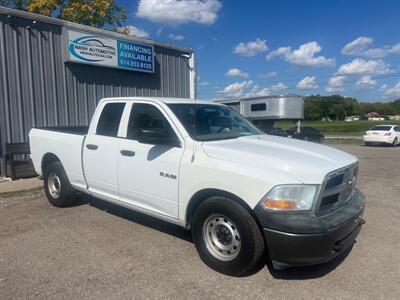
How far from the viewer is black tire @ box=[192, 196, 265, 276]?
355cm

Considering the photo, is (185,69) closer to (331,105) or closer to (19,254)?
(19,254)

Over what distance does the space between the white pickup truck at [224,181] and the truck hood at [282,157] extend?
11 millimetres

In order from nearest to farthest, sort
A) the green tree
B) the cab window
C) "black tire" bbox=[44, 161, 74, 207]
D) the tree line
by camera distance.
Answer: the cab window
"black tire" bbox=[44, 161, 74, 207]
the green tree
the tree line

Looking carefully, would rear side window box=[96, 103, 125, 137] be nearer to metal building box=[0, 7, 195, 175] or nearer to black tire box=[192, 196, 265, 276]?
black tire box=[192, 196, 265, 276]

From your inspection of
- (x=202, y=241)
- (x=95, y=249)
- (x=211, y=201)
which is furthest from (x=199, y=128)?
(x=95, y=249)

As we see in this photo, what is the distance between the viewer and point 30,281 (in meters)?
3.72

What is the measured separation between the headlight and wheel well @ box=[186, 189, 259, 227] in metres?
0.27

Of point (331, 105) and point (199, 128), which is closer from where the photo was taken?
point (199, 128)

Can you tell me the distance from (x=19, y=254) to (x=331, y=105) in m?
147

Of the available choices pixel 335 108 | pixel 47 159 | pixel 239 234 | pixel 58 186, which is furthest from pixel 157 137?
pixel 335 108

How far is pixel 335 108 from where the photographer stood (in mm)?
140375

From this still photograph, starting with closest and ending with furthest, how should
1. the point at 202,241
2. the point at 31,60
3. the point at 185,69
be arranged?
the point at 202,241
the point at 31,60
the point at 185,69

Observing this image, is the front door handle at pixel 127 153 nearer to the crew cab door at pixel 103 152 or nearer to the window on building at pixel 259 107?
the crew cab door at pixel 103 152

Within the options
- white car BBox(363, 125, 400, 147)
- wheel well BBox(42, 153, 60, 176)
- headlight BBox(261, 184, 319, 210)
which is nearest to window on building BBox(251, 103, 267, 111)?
white car BBox(363, 125, 400, 147)
